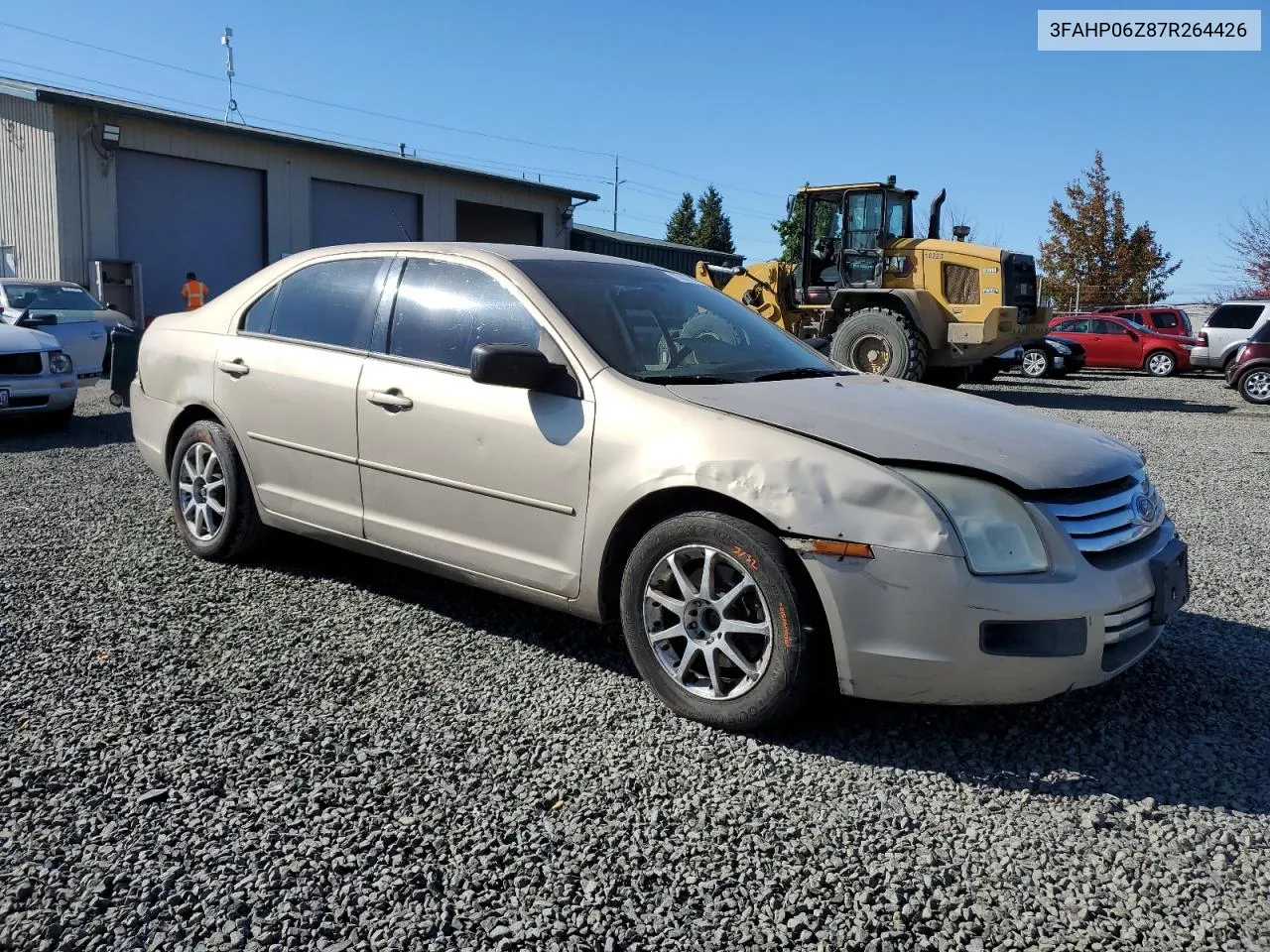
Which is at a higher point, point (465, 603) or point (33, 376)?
point (33, 376)

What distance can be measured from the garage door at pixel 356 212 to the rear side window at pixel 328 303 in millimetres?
19657

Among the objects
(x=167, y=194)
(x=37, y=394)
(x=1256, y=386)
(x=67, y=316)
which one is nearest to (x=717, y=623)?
(x=37, y=394)

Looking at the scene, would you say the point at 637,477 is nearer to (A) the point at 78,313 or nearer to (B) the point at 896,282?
(B) the point at 896,282

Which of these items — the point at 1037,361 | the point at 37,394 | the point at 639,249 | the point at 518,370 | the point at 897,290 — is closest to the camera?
the point at 518,370

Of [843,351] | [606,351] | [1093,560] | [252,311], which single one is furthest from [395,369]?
[843,351]

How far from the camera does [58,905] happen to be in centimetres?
237

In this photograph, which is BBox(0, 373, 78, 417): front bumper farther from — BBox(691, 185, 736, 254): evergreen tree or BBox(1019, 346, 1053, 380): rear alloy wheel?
BBox(691, 185, 736, 254): evergreen tree

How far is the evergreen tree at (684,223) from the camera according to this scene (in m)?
84.6

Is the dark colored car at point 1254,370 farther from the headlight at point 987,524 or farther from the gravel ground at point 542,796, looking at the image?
the headlight at point 987,524

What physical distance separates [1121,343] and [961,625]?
25.1 meters

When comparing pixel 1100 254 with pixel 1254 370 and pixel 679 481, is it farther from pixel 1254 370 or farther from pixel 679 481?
pixel 679 481

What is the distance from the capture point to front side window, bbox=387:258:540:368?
4.07 meters

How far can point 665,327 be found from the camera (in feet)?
13.9

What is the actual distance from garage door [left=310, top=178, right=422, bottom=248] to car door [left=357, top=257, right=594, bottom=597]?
20552 mm
